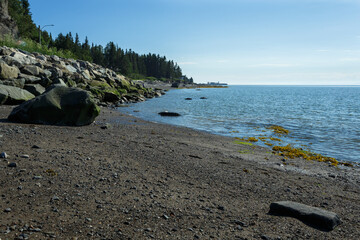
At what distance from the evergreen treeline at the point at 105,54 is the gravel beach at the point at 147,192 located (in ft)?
225

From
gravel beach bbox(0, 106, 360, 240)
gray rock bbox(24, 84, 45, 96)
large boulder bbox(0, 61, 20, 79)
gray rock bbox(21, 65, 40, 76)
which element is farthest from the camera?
gray rock bbox(21, 65, 40, 76)

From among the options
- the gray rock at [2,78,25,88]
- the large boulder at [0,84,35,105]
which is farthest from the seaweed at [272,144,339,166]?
the gray rock at [2,78,25,88]

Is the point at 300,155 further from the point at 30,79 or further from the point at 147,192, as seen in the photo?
the point at 30,79

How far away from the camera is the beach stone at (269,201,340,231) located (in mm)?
5271

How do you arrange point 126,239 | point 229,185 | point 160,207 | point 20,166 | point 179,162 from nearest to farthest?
point 126,239 < point 160,207 < point 20,166 < point 229,185 < point 179,162

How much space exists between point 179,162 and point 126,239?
500cm

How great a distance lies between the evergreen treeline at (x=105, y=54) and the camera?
228 feet

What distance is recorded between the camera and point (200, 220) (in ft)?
16.7

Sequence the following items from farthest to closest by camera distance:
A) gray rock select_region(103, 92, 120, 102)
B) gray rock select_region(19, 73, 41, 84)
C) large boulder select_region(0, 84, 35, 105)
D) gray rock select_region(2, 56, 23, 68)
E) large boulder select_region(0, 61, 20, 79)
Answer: gray rock select_region(103, 92, 120, 102) → gray rock select_region(2, 56, 23, 68) → gray rock select_region(19, 73, 41, 84) → large boulder select_region(0, 61, 20, 79) → large boulder select_region(0, 84, 35, 105)

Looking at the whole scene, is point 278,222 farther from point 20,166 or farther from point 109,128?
point 109,128

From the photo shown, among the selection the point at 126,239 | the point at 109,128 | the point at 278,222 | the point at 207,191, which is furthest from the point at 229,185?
the point at 109,128

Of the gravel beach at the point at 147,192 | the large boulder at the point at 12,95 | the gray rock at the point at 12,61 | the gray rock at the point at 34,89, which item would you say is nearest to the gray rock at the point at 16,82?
the gray rock at the point at 34,89

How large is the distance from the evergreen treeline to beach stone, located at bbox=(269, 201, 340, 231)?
73.6 meters

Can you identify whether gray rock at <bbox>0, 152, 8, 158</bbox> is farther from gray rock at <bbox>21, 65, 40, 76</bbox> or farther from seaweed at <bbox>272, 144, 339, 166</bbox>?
gray rock at <bbox>21, 65, 40, 76</bbox>
